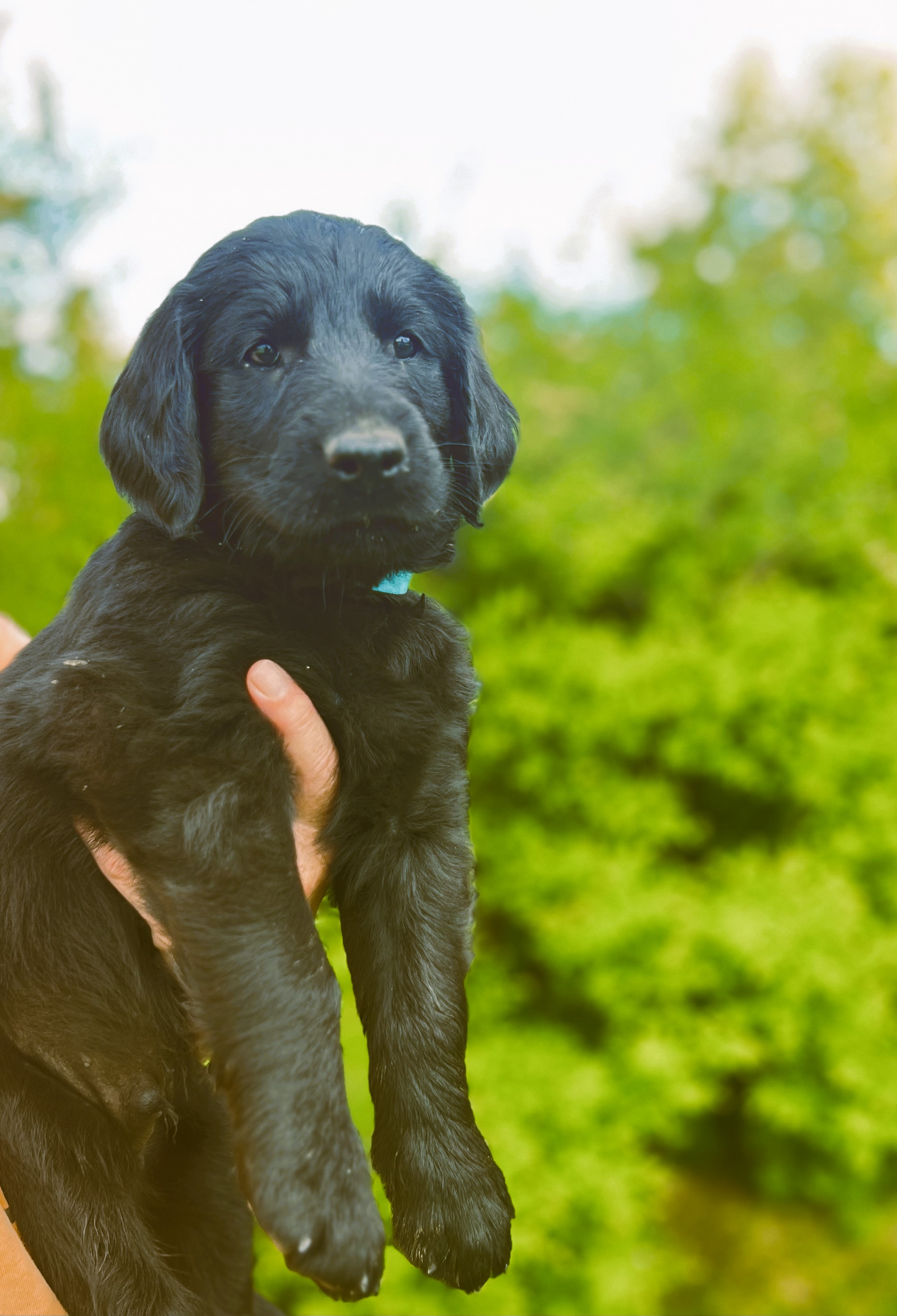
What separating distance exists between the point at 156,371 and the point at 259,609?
1.38 ft

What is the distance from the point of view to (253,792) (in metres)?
1.63

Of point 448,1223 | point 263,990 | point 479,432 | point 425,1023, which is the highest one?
point 479,432

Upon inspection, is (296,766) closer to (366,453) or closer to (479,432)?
(366,453)

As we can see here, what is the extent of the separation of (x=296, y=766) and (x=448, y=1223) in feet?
2.52

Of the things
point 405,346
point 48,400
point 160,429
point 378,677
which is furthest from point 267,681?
point 48,400

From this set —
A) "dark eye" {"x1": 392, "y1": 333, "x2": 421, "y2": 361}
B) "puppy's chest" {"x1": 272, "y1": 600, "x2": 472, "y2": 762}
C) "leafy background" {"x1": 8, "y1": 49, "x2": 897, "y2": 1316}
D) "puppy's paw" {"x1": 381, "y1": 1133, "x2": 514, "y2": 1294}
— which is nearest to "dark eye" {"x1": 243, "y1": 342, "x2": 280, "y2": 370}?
"dark eye" {"x1": 392, "y1": 333, "x2": 421, "y2": 361}

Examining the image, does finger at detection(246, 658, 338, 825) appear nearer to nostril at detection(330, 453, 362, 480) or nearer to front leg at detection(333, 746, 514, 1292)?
front leg at detection(333, 746, 514, 1292)

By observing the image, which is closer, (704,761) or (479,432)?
(479,432)

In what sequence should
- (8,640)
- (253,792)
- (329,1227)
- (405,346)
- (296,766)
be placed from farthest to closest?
(8,640), (405,346), (296,766), (253,792), (329,1227)

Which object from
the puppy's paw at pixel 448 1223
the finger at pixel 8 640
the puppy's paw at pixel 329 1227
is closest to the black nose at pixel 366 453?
the puppy's paw at pixel 329 1227

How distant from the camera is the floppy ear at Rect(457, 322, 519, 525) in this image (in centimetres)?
192

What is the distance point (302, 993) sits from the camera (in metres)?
1.57

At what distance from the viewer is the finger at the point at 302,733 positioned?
65.3 inches

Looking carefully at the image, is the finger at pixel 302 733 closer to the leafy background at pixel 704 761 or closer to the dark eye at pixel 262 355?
the dark eye at pixel 262 355
